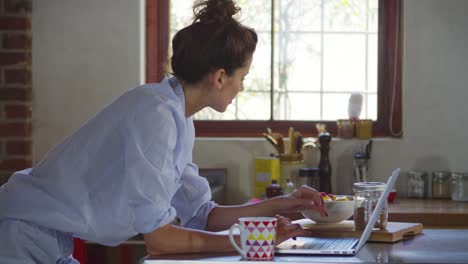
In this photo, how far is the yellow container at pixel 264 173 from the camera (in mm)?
4137

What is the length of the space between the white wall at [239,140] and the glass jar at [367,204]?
77.2 inches

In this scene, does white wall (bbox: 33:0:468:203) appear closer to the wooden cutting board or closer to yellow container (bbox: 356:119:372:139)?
yellow container (bbox: 356:119:372:139)

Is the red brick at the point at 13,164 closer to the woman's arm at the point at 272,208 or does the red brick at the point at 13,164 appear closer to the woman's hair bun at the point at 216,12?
the woman's arm at the point at 272,208

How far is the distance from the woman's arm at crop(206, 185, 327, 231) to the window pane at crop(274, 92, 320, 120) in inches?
80.4

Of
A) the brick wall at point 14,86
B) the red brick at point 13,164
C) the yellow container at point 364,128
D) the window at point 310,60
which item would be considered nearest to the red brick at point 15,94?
the brick wall at point 14,86

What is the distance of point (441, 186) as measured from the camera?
4.16 m

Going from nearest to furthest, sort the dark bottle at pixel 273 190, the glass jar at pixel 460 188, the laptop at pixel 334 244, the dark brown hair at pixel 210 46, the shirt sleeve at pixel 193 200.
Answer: the laptop at pixel 334 244
the dark brown hair at pixel 210 46
the shirt sleeve at pixel 193 200
the dark bottle at pixel 273 190
the glass jar at pixel 460 188

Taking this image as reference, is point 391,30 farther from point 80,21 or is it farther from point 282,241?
point 282,241

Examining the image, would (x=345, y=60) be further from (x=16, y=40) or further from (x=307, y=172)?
(x=16, y=40)

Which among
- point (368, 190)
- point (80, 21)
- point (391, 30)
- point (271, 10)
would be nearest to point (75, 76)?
point (80, 21)

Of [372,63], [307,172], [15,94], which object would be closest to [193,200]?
[307,172]

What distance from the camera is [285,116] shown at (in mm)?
4496

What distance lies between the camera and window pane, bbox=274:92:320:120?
14.7 ft

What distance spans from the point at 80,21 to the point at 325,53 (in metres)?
1.28
